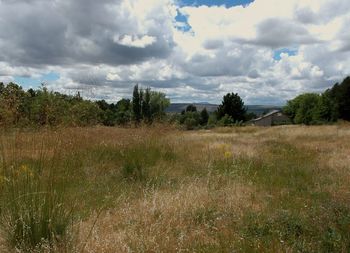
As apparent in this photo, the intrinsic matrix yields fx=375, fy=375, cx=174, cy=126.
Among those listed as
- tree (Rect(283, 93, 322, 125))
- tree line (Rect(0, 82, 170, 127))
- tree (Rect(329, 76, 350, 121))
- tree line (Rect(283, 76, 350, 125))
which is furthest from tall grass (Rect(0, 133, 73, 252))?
tree (Rect(283, 93, 322, 125))

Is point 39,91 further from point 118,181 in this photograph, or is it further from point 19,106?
point 118,181

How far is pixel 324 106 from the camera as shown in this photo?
260 ft

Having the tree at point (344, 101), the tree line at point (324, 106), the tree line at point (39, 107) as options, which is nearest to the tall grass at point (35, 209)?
the tree line at point (39, 107)

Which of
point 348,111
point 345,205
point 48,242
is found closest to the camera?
point 48,242

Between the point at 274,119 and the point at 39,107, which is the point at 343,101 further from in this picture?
the point at 39,107

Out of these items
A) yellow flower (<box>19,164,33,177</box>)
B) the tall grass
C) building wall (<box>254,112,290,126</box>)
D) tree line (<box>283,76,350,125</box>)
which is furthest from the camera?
building wall (<box>254,112,290,126</box>)

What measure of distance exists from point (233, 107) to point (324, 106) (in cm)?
1924

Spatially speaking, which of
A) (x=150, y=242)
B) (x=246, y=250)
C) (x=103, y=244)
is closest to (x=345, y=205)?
(x=246, y=250)

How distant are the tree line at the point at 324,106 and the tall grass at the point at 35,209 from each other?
6217cm

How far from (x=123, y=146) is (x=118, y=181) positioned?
4.99 feet

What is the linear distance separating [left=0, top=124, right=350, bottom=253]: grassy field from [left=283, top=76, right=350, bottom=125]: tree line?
58.7m

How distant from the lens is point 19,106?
4.38 m

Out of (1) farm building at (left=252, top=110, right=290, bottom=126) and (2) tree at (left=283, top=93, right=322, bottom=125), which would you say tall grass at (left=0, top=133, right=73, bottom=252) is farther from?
(1) farm building at (left=252, top=110, right=290, bottom=126)

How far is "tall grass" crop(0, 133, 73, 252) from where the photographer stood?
348 cm
